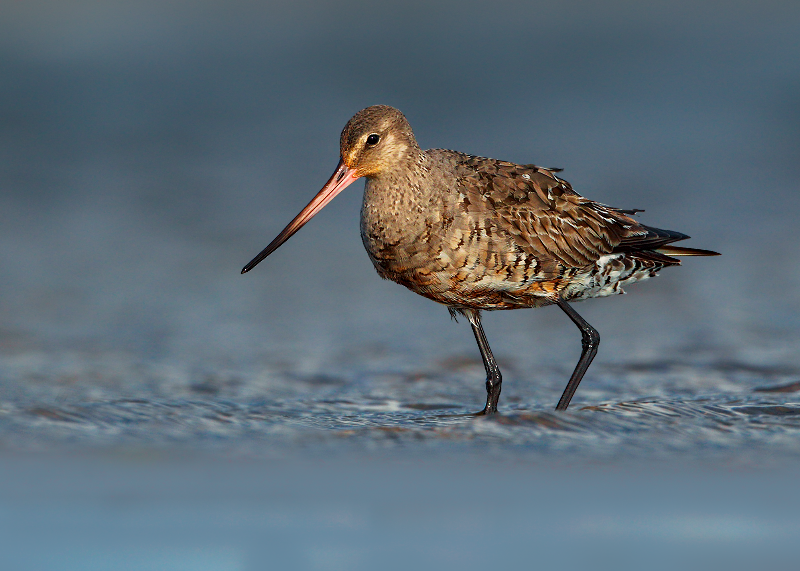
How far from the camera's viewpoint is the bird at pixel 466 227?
5.66 metres

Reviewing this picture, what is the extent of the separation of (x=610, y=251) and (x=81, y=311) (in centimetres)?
386

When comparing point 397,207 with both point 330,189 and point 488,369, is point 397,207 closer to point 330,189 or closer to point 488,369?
point 330,189

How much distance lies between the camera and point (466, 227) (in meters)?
5.69

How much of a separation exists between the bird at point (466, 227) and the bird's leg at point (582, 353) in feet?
0.04

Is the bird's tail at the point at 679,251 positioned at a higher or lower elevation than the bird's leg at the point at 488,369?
higher

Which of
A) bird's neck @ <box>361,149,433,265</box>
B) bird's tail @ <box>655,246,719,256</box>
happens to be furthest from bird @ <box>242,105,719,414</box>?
bird's tail @ <box>655,246,719,256</box>

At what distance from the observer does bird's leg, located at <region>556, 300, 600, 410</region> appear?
6082mm

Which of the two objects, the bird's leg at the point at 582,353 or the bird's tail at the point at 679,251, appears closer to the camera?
the bird's leg at the point at 582,353

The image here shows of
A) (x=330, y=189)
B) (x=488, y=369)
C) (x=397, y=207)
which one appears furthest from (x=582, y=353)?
(x=330, y=189)

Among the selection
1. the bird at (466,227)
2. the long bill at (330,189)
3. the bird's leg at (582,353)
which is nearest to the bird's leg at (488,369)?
the bird at (466,227)

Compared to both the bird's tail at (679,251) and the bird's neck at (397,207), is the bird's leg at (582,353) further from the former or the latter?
the bird's neck at (397,207)

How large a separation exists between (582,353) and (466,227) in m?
1.28

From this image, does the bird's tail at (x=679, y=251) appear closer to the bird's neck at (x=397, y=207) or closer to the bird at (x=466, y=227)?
the bird at (x=466, y=227)

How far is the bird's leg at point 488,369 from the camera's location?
616cm
